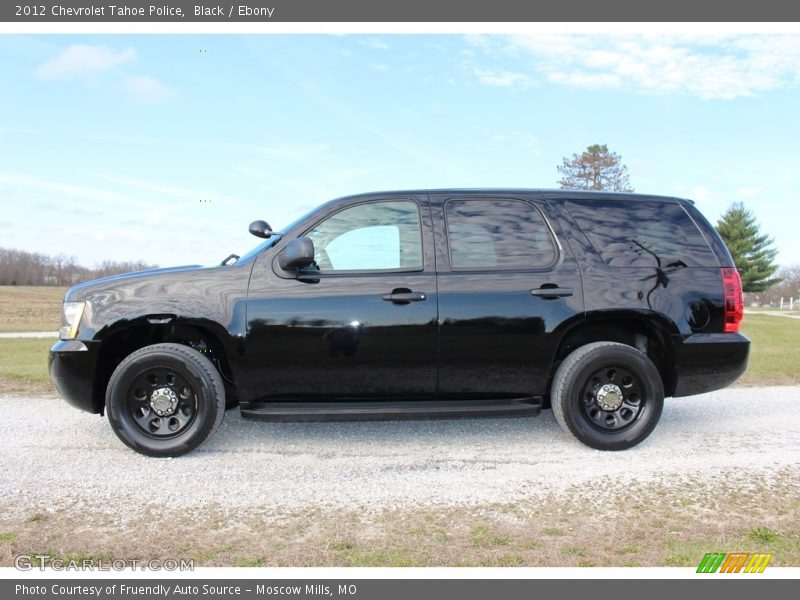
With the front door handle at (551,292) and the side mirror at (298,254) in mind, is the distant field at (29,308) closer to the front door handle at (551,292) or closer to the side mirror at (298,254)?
the side mirror at (298,254)

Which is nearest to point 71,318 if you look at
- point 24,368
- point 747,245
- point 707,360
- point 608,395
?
point 608,395

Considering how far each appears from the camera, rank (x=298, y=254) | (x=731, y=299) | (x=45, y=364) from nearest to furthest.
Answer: (x=298, y=254), (x=731, y=299), (x=45, y=364)

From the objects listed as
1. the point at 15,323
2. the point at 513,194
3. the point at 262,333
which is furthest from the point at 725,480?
the point at 15,323

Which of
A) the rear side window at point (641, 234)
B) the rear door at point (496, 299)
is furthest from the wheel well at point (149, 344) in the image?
the rear side window at point (641, 234)

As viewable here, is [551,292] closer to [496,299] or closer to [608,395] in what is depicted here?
[496,299]

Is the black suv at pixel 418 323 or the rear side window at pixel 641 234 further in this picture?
the rear side window at pixel 641 234

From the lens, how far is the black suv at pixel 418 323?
4402mm

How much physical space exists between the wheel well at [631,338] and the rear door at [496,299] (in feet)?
0.76

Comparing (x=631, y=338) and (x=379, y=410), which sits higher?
(x=631, y=338)

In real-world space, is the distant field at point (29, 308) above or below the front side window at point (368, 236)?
below

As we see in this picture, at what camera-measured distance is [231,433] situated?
5137 millimetres

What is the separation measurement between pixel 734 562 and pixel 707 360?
2.16 m

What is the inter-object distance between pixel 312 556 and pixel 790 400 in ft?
19.3

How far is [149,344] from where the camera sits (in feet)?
15.9
